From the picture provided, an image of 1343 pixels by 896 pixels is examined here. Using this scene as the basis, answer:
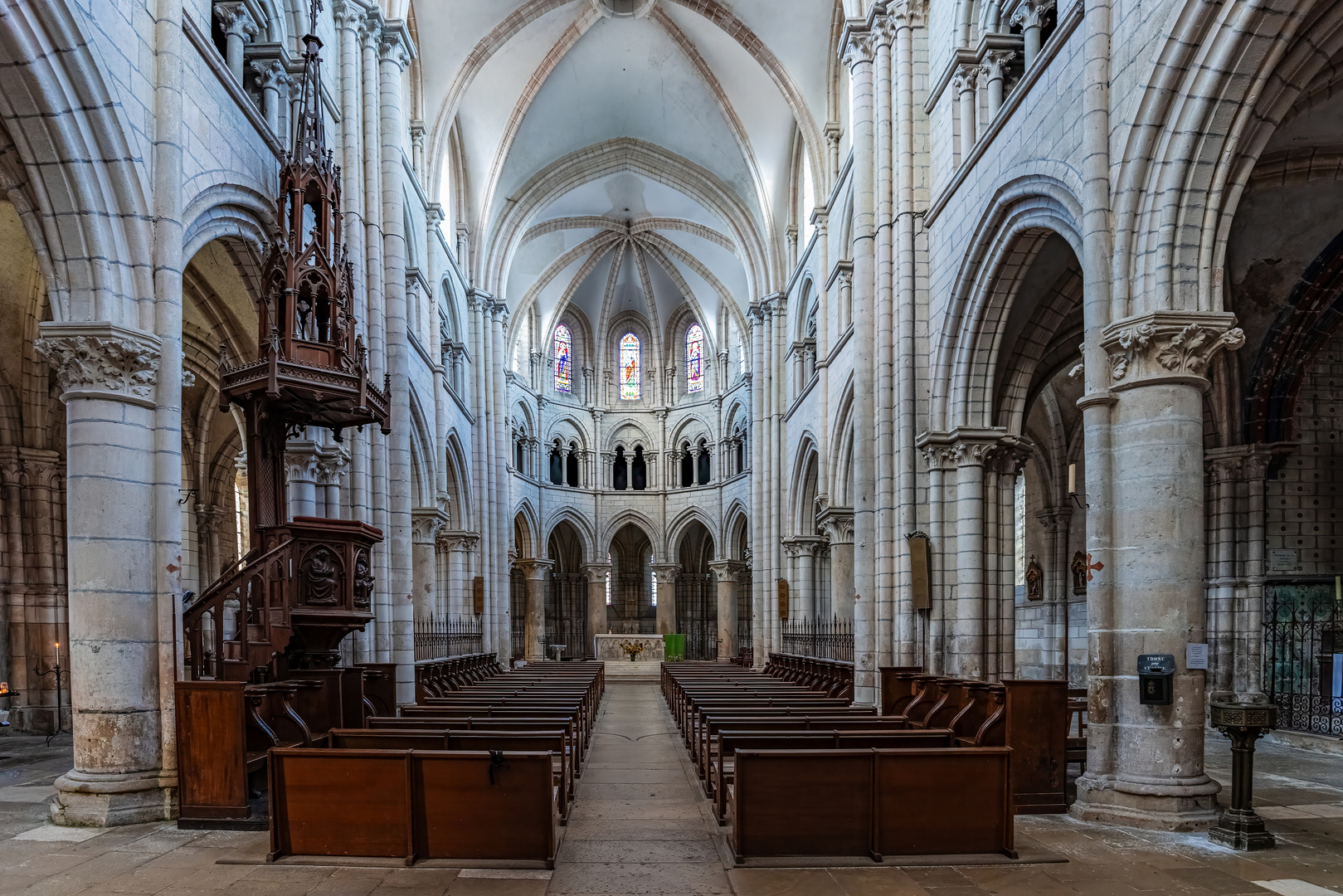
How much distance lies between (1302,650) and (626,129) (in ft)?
71.9

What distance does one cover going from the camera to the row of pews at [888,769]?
6.57 m

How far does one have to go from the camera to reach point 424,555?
22891mm

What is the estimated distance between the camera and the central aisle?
6.25 m

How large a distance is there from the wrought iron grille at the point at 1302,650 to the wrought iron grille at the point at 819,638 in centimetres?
750

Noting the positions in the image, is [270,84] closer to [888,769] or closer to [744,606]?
[888,769]

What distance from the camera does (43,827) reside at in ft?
25.4

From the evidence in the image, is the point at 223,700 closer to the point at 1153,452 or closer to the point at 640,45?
the point at 1153,452

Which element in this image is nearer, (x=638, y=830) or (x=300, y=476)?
(x=638, y=830)

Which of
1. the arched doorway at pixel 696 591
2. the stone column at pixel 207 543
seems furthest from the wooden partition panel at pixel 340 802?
the arched doorway at pixel 696 591

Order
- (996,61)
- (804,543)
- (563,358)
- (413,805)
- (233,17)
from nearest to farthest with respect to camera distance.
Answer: (413,805) → (233,17) → (996,61) → (804,543) → (563,358)

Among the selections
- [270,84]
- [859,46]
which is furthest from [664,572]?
[270,84]

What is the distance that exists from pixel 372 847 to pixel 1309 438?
1505cm

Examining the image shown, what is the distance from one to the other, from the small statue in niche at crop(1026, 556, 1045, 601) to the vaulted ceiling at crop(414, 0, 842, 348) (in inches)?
390

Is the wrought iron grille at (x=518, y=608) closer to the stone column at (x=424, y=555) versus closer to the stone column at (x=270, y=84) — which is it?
the stone column at (x=424, y=555)
